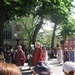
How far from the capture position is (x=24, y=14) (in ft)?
115

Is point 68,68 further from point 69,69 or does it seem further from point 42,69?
point 42,69

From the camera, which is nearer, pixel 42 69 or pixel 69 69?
pixel 69 69

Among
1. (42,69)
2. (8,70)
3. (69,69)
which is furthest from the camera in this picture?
(42,69)

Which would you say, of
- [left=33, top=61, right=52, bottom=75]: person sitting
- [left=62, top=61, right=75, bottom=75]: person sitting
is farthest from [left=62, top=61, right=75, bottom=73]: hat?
[left=33, top=61, right=52, bottom=75]: person sitting

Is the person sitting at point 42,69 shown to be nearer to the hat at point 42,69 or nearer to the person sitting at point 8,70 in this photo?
the hat at point 42,69

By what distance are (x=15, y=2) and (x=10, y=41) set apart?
2607 cm

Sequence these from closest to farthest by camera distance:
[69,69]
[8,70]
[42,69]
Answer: [8,70], [69,69], [42,69]

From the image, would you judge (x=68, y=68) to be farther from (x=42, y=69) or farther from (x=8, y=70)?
(x=8, y=70)

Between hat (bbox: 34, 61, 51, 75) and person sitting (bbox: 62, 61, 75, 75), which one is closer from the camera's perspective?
person sitting (bbox: 62, 61, 75, 75)

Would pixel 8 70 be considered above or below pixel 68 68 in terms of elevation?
above

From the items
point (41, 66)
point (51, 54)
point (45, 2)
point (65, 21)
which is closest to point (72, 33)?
point (51, 54)

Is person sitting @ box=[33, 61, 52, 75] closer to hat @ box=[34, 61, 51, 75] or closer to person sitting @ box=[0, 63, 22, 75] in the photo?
hat @ box=[34, 61, 51, 75]

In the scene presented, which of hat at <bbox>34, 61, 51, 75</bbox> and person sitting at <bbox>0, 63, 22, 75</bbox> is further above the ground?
person sitting at <bbox>0, 63, 22, 75</bbox>

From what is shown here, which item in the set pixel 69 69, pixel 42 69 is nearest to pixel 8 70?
pixel 69 69
